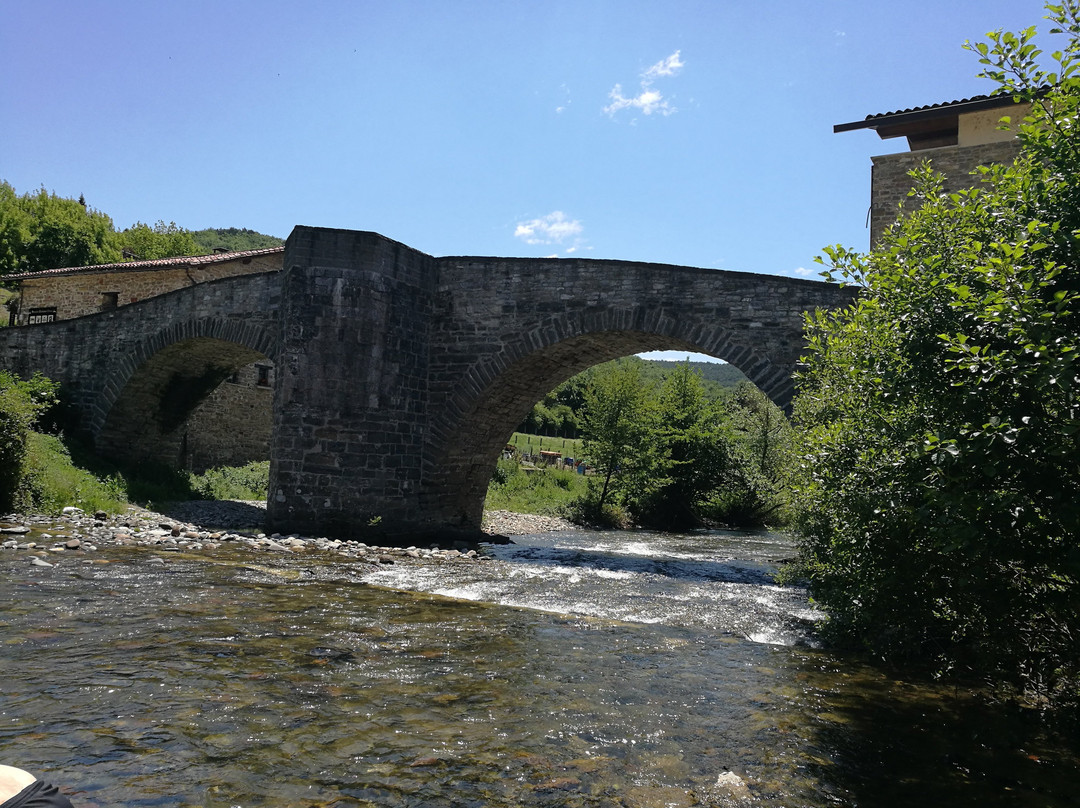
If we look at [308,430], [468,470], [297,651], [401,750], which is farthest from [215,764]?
[468,470]

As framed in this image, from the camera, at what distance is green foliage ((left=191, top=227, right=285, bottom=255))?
287 feet

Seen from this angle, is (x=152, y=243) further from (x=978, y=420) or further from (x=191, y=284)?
(x=978, y=420)

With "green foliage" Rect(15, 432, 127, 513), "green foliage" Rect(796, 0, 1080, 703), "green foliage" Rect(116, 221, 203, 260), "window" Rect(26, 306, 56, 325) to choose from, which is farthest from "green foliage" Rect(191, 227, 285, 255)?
"green foliage" Rect(796, 0, 1080, 703)

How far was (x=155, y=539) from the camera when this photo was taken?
34.4ft

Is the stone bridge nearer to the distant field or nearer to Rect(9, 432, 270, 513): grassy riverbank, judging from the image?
Rect(9, 432, 270, 513): grassy riverbank

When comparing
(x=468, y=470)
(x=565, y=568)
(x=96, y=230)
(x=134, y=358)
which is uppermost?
(x=96, y=230)

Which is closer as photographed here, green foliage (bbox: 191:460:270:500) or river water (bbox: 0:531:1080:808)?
river water (bbox: 0:531:1080:808)

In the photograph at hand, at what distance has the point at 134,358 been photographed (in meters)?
16.5

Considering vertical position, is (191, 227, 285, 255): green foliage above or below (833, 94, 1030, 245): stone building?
above

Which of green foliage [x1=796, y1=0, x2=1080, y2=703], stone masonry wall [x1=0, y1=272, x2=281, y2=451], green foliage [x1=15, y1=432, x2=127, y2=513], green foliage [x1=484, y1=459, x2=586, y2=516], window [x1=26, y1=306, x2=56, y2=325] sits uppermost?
window [x1=26, y1=306, x2=56, y2=325]

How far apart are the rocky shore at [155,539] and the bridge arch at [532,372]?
196cm

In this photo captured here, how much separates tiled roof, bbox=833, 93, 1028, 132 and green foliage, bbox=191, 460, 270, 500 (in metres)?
14.4

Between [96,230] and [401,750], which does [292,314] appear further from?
[96,230]

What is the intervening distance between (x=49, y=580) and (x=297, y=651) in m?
3.41
